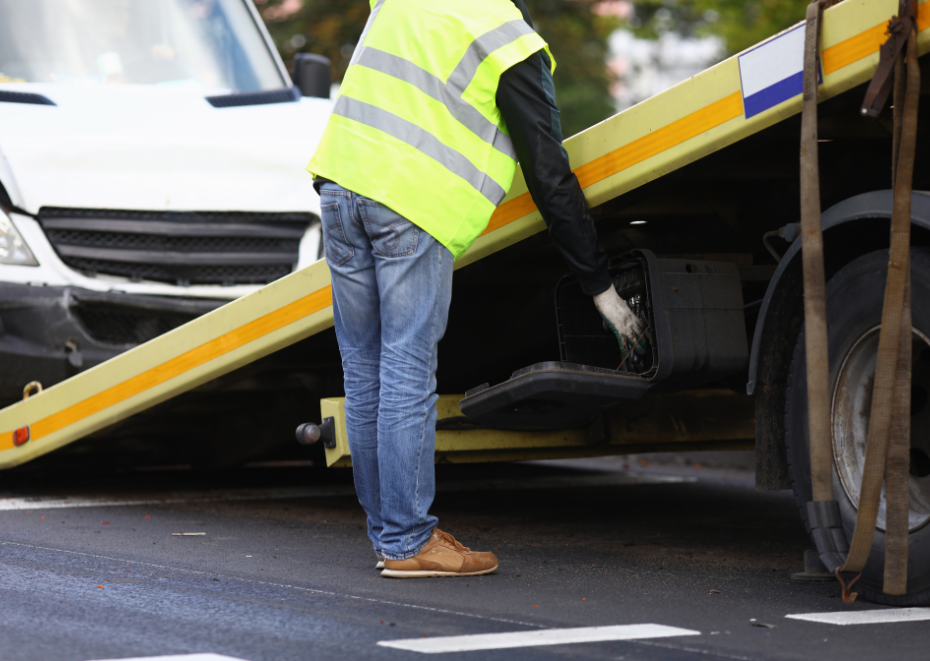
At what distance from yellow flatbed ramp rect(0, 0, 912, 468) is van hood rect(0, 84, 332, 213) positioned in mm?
993

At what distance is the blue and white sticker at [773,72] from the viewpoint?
291 centimetres

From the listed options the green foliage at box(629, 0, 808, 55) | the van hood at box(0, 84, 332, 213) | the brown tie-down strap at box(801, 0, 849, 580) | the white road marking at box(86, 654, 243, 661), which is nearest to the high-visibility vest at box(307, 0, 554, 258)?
the brown tie-down strap at box(801, 0, 849, 580)

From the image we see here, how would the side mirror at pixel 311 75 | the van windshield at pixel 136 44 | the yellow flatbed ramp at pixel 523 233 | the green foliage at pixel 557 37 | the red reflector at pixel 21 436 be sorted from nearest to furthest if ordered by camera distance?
the yellow flatbed ramp at pixel 523 233 < the red reflector at pixel 21 436 < the van windshield at pixel 136 44 < the side mirror at pixel 311 75 < the green foliage at pixel 557 37

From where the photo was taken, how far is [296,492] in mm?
5645

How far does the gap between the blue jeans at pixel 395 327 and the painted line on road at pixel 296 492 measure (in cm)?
204

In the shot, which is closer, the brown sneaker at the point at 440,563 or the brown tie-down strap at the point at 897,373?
the brown tie-down strap at the point at 897,373

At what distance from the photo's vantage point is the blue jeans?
3301 millimetres

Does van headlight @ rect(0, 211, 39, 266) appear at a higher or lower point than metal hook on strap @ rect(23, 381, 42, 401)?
higher

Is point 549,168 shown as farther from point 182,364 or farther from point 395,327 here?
point 182,364

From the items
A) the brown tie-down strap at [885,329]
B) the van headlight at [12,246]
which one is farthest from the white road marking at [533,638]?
the van headlight at [12,246]

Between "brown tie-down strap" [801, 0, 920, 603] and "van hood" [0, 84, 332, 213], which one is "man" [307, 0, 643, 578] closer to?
"brown tie-down strap" [801, 0, 920, 603]

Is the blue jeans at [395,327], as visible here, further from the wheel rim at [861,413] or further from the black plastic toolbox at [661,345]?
the wheel rim at [861,413]

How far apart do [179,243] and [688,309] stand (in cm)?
295

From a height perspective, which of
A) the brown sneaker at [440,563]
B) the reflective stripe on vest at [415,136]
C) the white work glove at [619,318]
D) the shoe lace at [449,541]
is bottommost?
the brown sneaker at [440,563]
